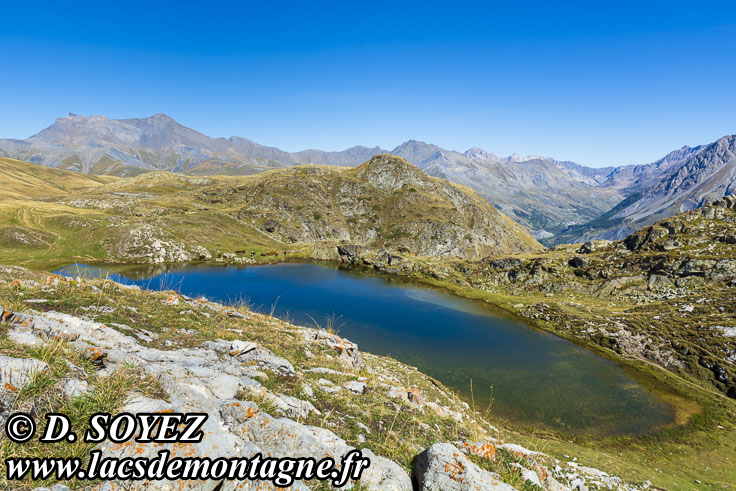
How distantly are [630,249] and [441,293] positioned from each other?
51901 mm

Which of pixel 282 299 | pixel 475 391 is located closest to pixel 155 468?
pixel 475 391

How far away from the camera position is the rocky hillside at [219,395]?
584cm

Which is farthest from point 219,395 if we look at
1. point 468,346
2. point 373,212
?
point 373,212

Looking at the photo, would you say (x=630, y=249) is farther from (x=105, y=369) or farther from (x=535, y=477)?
(x=105, y=369)

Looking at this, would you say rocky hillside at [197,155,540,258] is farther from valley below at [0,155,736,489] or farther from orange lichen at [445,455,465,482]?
orange lichen at [445,455,465,482]

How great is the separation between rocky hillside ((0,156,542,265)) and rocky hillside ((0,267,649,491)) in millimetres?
95049

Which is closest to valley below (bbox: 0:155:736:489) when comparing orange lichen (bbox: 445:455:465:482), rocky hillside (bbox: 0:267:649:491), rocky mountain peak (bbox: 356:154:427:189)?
rocky hillside (bbox: 0:267:649:491)

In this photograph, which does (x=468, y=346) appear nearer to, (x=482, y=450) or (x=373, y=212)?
(x=482, y=450)

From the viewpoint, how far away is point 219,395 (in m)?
8.49

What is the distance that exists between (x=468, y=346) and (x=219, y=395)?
46384mm

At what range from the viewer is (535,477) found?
31.4 feet

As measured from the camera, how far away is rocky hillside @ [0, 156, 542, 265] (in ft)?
297

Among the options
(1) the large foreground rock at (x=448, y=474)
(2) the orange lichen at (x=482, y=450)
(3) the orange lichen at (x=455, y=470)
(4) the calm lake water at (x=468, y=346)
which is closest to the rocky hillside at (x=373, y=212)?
(4) the calm lake water at (x=468, y=346)

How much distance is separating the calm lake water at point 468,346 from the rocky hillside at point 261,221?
752 inches
